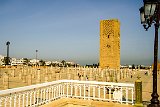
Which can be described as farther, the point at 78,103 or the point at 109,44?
the point at 109,44

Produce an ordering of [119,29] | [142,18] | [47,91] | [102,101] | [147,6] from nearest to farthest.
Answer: [147,6]
[142,18]
[47,91]
[102,101]
[119,29]

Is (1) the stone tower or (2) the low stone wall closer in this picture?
(2) the low stone wall

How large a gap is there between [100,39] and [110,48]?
10.7 ft

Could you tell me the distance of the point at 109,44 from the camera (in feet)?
160

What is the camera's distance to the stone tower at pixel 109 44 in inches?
1881

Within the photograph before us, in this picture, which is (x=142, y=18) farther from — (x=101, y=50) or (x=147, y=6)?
(x=101, y=50)

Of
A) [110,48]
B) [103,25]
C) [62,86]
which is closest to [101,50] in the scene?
[110,48]

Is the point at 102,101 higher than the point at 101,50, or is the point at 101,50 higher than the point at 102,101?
the point at 101,50

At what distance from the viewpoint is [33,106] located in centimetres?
689

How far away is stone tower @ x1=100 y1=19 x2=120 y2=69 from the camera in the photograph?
157ft

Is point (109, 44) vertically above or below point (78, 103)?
above

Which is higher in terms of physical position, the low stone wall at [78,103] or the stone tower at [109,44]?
the stone tower at [109,44]

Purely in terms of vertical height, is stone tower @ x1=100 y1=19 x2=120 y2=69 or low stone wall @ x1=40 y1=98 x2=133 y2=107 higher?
stone tower @ x1=100 y1=19 x2=120 y2=69

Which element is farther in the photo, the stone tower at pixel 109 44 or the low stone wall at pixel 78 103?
the stone tower at pixel 109 44
